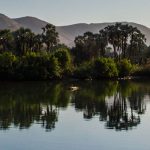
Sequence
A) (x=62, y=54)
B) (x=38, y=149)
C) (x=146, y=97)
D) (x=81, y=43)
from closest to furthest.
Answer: (x=38, y=149)
(x=146, y=97)
(x=62, y=54)
(x=81, y=43)

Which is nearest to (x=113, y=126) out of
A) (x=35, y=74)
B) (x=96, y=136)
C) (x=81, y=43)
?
(x=96, y=136)

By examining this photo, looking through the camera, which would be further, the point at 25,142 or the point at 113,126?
the point at 113,126

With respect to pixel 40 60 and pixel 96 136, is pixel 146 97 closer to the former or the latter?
pixel 96 136

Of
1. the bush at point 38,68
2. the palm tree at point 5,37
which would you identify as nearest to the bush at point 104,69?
the bush at point 38,68

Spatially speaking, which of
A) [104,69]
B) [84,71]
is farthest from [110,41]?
[84,71]

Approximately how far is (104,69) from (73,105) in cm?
5605

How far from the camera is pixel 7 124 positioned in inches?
1811

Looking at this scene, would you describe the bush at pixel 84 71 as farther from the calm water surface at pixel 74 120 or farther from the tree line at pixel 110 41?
the calm water surface at pixel 74 120

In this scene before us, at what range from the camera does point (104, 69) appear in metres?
119

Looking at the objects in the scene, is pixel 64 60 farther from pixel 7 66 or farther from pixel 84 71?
pixel 7 66

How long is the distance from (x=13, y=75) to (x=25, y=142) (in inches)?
3076

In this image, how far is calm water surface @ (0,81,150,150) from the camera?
36812 mm

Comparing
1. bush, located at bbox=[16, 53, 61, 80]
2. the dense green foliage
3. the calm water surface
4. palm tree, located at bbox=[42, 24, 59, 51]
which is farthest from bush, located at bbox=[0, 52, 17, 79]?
the calm water surface

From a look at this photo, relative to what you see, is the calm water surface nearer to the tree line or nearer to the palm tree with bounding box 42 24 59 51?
the palm tree with bounding box 42 24 59 51
